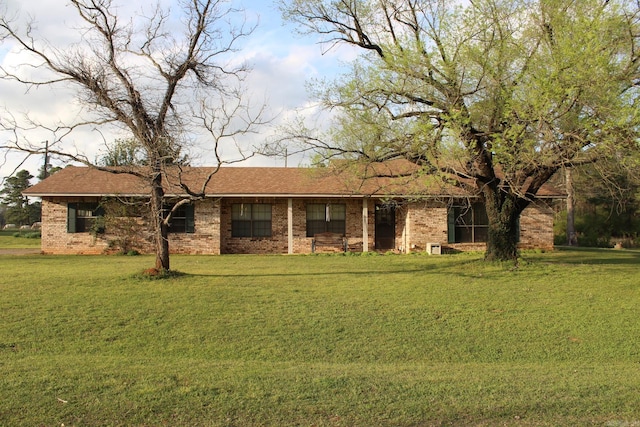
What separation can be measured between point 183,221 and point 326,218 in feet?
19.0

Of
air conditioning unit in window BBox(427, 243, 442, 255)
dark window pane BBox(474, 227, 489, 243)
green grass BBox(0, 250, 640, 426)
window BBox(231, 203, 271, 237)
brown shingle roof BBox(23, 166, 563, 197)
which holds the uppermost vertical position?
brown shingle roof BBox(23, 166, 563, 197)

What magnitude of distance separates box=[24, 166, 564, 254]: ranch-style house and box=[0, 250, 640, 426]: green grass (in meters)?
5.75

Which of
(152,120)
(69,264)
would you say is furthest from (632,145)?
(69,264)

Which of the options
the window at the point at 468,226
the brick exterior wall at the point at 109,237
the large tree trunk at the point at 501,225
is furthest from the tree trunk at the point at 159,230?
the window at the point at 468,226

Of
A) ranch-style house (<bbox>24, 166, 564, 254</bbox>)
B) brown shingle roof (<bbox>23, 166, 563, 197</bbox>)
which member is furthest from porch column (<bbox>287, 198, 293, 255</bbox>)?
brown shingle roof (<bbox>23, 166, 563, 197</bbox>)

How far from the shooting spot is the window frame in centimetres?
2291

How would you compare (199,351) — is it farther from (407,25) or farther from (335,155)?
(407,25)

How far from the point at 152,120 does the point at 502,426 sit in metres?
11.9

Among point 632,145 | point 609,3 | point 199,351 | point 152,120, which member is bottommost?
point 199,351

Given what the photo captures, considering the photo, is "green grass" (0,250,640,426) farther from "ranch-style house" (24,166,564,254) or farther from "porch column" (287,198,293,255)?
"porch column" (287,198,293,255)

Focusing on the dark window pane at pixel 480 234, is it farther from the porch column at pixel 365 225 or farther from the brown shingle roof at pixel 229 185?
the porch column at pixel 365 225

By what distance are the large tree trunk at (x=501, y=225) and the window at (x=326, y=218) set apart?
7937mm

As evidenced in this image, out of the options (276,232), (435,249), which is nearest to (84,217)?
(276,232)

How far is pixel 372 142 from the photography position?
1473 cm
